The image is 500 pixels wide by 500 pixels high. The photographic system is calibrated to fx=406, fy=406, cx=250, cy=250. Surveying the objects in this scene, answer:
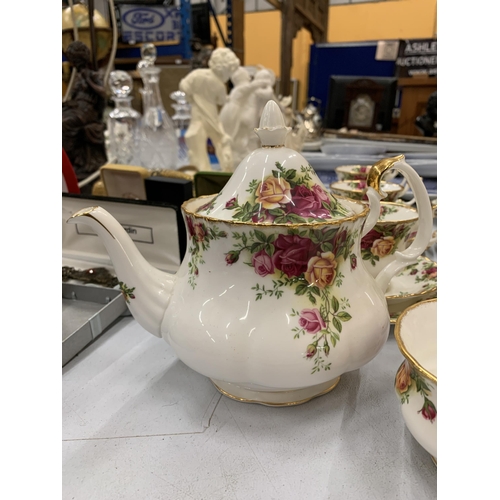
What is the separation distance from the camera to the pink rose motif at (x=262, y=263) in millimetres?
454

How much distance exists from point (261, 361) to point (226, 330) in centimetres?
5

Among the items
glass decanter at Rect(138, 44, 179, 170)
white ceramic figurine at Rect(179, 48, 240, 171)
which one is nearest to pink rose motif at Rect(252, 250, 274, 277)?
white ceramic figurine at Rect(179, 48, 240, 171)

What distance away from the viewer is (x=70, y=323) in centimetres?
75

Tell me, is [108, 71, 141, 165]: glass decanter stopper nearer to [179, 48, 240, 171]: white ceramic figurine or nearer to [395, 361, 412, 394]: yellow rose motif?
[179, 48, 240, 171]: white ceramic figurine

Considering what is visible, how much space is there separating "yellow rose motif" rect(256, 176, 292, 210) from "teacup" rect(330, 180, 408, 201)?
0.40 m

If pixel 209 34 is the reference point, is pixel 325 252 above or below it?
below

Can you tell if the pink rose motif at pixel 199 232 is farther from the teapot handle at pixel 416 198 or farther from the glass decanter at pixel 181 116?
A: the glass decanter at pixel 181 116

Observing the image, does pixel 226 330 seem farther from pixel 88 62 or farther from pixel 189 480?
pixel 88 62

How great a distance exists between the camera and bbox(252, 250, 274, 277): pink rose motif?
45 cm

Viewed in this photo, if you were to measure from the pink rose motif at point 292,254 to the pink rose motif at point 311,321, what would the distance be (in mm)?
45

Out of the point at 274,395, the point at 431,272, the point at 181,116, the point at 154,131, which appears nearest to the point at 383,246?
the point at 431,272

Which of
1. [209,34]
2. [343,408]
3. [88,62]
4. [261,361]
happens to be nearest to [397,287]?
[343,408]

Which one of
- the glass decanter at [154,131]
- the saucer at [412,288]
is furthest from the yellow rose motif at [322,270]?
the glass decanter at [154,131]

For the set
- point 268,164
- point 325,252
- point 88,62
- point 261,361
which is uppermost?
point 88,62
